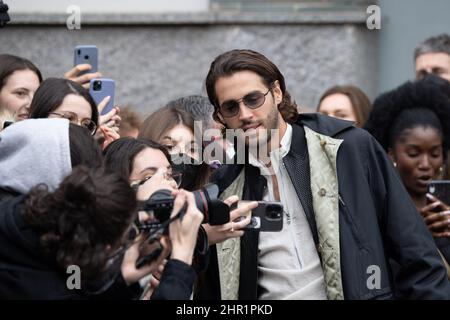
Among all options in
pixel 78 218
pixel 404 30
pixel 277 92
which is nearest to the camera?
pixel 78 218

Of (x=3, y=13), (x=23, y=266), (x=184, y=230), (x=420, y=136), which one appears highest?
(x=3, y=13)

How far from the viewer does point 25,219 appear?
9.19 ft

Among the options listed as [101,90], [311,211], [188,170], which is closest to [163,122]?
[101,90]

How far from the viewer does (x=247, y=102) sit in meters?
3.81

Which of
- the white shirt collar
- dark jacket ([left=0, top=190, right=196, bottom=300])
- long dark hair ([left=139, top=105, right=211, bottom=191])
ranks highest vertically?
long dark hair ([left=139, top=105, right=211, bottom=191])

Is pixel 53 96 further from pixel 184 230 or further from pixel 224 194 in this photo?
pixel 184 230

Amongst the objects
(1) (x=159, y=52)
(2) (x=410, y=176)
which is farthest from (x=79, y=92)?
(1) (x=159, y=52)

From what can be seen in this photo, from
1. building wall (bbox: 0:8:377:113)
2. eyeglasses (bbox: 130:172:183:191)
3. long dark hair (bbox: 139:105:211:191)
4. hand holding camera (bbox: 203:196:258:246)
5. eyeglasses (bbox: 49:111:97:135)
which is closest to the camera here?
hand holding camera (bbox: 203:196:258:246)

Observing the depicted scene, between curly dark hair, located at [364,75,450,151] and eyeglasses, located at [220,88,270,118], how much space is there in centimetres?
102

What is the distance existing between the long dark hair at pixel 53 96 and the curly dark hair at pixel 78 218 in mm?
1207

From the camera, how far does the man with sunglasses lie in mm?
3586

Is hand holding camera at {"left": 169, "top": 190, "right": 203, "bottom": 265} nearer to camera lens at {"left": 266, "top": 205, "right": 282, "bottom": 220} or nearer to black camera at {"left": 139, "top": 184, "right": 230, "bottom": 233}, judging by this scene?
black camera at {"left": 139, "top": 184, "right": 230, "bottom": 233}

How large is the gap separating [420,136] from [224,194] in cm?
114

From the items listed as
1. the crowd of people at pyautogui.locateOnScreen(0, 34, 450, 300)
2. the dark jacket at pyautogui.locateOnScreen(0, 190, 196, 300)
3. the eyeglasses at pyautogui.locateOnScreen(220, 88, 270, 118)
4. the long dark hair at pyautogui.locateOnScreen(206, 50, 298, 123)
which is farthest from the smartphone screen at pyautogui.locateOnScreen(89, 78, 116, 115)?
the dark jacket at pyautogui.locateOnScreen(0, 190, 196, 300)
